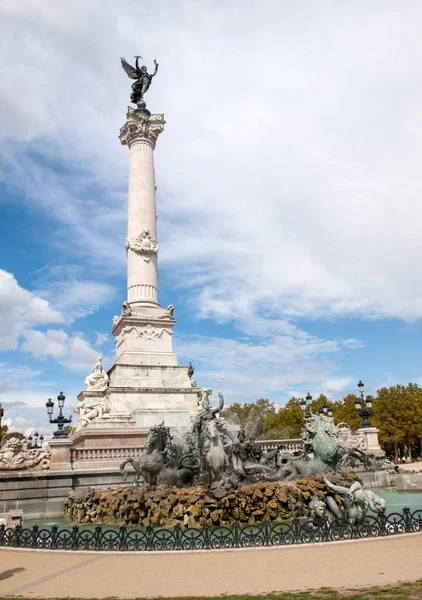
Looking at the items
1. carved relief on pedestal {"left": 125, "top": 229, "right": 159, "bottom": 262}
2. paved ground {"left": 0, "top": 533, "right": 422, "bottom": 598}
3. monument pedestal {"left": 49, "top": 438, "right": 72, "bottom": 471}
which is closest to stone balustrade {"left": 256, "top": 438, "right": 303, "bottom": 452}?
monument pedestal {"left": 49, "top": 438, "right": 72, "bottom": 471}

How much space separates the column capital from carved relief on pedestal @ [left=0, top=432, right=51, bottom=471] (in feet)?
70.9

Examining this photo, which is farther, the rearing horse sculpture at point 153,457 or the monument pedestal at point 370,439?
the monument pedestal at point 370,439

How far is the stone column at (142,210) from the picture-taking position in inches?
1264

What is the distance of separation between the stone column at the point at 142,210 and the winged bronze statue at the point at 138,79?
268cm

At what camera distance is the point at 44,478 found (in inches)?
760

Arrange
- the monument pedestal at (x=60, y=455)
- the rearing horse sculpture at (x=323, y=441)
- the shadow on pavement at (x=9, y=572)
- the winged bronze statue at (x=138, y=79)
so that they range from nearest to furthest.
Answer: the shadow on pavement at (x=9, y=572) → the rearing horse sculpture at (x=323, y=441) → the monument pedestal at (x=60, y=455) → the winged bronze statue at (x=138, y=79)

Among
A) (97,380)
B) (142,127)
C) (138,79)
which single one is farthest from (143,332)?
(138,79)

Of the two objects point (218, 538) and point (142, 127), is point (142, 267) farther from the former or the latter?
point (218, 538)

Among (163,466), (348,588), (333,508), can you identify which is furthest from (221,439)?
(348,588)

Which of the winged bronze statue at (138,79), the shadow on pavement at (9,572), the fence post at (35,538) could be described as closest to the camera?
the shadow on pavement at (9,572)

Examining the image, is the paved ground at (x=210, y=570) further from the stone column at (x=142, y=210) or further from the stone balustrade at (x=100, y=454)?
the stone column at (x=142, y=210)

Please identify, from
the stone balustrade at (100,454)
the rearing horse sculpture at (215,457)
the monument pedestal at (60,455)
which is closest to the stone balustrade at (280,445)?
the stone balustrade at (100,454)

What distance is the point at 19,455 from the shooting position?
19891 mm

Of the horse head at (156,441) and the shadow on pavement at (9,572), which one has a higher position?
the horse head at (156,441)
